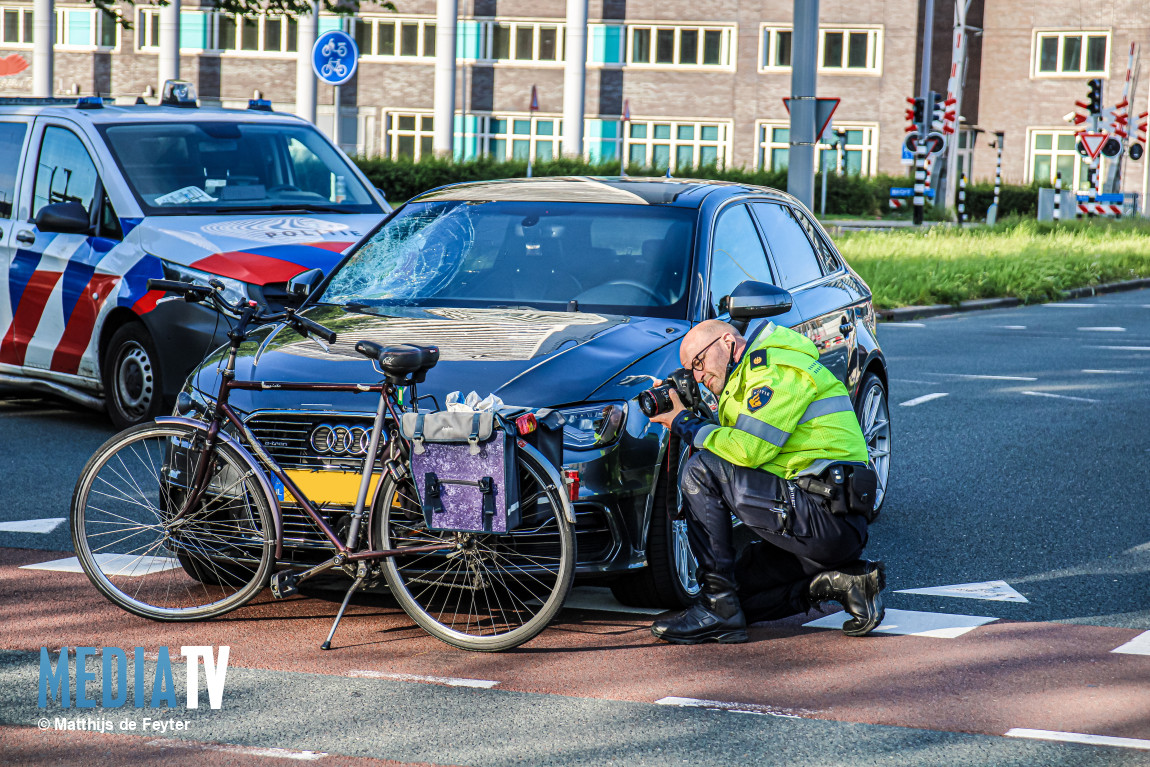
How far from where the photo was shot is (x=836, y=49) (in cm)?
5316

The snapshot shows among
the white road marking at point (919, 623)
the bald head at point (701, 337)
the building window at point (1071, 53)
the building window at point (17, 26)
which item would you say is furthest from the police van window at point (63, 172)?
the building window at point (1071, 53)

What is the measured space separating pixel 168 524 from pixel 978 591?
314 centimetres

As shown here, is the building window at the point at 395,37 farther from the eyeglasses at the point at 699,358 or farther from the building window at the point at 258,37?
the eyeglasses at the point at 699,358

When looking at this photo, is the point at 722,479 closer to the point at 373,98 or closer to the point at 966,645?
the point at 966,645

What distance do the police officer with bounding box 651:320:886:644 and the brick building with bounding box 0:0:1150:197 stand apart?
4708 centimetres

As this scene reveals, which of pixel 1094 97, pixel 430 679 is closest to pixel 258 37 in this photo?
pixel 1094 97

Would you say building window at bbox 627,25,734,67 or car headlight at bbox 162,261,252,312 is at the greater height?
building window at bbox 627,25,734,67

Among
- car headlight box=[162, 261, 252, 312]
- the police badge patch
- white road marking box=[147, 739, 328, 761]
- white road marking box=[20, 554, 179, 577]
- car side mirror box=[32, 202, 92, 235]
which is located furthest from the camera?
car side mirror box=[32, 202, 92, 235]

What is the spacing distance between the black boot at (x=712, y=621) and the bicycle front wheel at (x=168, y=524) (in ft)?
4.69

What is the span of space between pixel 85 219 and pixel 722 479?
5.42m

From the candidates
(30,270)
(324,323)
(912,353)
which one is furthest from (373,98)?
(324,323)

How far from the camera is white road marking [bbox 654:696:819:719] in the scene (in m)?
4.43

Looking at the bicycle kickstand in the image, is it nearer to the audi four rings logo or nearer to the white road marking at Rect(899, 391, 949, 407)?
the audi four rings logo

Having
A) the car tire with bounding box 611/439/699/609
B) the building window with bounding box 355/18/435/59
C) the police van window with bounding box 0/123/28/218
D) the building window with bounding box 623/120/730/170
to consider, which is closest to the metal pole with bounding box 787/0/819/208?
the police van window with bounding box 0/123/28/218
